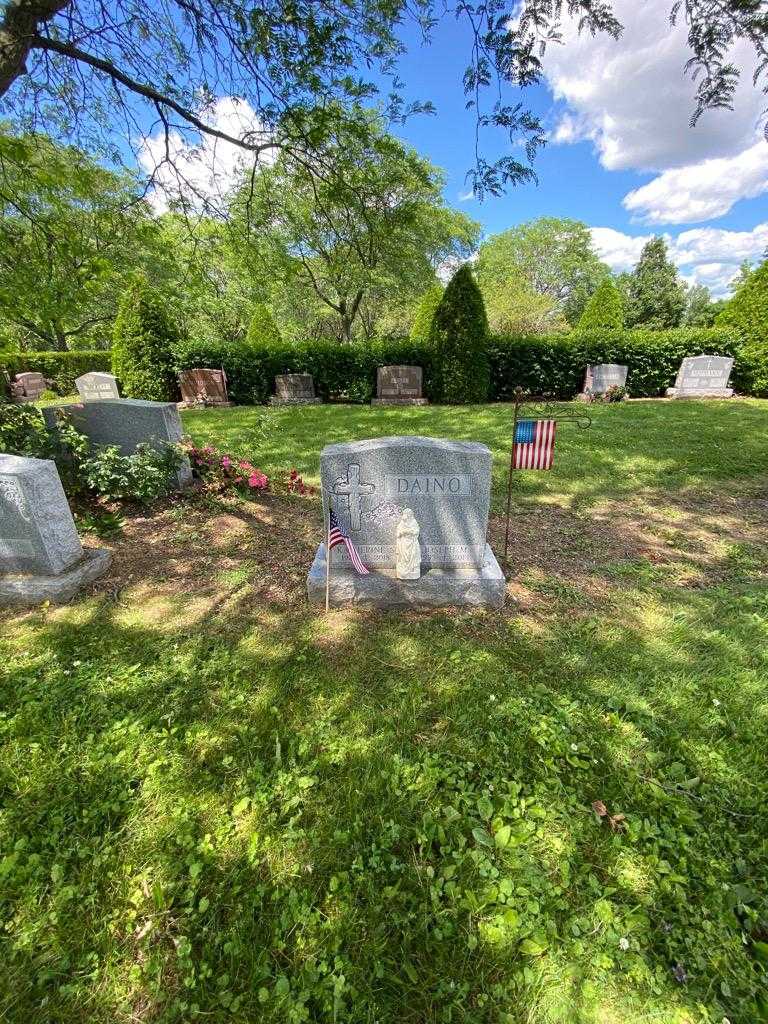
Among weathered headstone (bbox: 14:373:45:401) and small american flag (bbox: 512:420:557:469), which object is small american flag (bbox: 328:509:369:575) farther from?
weathered headstone (bbox: 14:373:45:401)

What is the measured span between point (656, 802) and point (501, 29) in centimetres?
502

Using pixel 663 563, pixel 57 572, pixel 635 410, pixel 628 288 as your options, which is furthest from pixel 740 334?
pixel 628 288

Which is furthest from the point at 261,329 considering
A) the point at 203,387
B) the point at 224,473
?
the point at 224,473

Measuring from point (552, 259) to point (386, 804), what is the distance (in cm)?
4841

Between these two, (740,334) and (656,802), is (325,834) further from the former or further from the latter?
(740,334)

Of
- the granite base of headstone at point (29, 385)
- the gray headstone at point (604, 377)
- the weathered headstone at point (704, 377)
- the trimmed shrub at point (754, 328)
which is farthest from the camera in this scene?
the granite base of headstone at point (29, 385)

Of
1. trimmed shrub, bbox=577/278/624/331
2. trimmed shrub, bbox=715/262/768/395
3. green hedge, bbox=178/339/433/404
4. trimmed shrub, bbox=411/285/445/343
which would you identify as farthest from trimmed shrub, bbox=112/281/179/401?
trimmed shrub, bbox=715/262/768/395

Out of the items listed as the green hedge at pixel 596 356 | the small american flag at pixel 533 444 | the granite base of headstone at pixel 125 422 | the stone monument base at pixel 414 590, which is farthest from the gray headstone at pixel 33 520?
the green hedge at pixel 596 356

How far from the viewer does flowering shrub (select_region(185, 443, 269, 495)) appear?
17.8 ft

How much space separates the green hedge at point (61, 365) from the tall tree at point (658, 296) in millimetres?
38307

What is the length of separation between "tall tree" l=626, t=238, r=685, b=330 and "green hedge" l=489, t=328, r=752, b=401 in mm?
25282

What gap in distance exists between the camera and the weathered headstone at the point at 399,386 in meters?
12.6

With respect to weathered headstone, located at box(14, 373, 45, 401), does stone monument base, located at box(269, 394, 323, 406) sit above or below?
below

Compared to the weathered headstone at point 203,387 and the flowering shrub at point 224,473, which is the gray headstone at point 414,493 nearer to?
the flowering shrub at point 224,473
